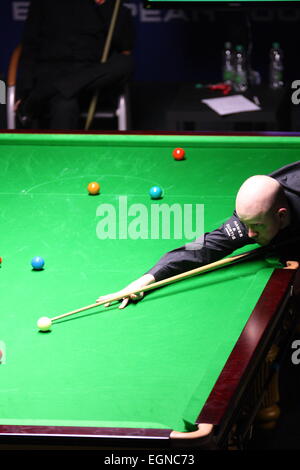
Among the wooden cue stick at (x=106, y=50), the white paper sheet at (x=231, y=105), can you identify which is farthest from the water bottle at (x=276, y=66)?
the wooden cue stick at (x=106, y=50)

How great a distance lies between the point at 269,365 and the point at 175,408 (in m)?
0.72

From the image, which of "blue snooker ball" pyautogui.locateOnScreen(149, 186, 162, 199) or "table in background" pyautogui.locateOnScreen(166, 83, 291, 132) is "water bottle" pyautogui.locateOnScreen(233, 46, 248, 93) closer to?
"table in background" pyautogui.locateOnScreen(166, 83, 291, 132)

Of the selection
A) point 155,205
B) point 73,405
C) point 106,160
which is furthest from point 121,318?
point 106,160

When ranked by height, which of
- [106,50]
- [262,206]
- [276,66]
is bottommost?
[262,206]

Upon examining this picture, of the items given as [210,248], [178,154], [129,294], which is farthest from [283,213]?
[178,154]

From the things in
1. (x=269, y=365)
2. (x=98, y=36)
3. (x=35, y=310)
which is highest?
(x=98, y=36)

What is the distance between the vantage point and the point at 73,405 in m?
2.46

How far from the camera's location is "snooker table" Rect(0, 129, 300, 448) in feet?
7.93

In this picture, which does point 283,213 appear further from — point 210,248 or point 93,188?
point 93,188

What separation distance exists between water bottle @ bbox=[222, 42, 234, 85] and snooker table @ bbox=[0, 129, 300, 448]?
7.27 feet

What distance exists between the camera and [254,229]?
3.28m

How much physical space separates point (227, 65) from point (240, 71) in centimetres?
23

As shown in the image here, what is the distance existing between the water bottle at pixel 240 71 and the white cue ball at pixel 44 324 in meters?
3.72
